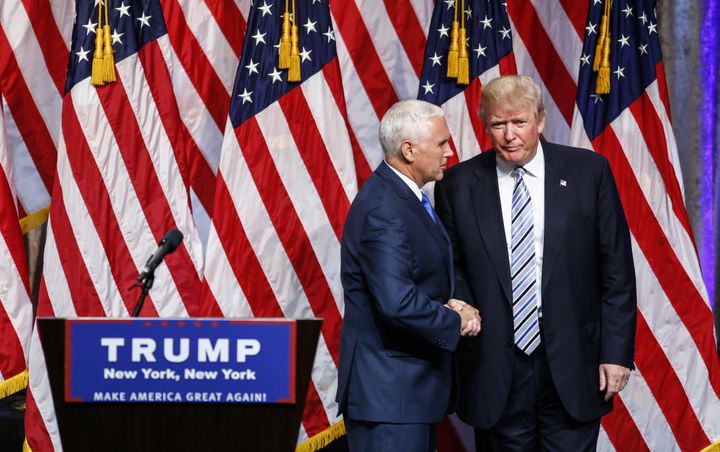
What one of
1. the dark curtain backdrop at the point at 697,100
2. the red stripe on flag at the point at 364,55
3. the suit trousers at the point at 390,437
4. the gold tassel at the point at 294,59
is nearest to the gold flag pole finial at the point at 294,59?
the gold tassel at the point at 294,59

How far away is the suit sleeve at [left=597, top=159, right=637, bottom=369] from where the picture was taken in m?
2.95

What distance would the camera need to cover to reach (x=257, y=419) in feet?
7.19

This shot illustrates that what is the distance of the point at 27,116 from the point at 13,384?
1188 millimetres

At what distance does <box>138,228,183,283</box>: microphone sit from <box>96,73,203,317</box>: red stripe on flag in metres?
1.83

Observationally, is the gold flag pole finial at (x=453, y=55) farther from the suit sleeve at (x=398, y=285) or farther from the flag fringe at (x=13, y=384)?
the flag fringe at (x=13, y=384)

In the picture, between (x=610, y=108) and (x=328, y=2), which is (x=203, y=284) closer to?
(x=328, y=2)

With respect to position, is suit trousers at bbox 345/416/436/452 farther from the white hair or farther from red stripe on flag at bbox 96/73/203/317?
red stripe on flag at bbox 96/73/203/317

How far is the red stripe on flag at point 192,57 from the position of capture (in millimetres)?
4324

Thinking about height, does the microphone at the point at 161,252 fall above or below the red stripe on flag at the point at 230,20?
below

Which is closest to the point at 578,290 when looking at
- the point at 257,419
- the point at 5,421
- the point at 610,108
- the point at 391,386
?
the point at 391,386

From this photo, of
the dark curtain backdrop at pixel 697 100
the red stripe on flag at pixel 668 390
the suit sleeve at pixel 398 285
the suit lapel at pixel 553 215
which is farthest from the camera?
the dark curtain backdrop at pixel 697 100

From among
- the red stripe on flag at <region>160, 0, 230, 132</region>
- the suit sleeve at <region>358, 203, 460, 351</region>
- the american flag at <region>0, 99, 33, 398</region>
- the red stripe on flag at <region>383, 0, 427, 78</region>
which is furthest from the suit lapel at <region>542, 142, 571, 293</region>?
the american flag at <region>0, 99, 33, 398</region>

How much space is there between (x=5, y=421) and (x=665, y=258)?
336 cm

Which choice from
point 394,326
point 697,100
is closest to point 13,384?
point 394,326
